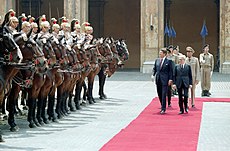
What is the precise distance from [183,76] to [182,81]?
0.14 meters

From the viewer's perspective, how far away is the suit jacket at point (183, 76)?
1673 centimetres

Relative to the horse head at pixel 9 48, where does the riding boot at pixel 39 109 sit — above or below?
below

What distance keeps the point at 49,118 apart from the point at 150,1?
76.7 feet

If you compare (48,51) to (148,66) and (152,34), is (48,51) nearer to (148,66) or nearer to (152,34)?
(148,66)

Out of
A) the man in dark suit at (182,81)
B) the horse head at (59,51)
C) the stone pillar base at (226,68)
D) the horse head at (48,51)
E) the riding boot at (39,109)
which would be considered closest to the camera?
the horse head at (48,51)

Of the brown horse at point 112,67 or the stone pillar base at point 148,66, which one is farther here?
the stone pillar base at point 148,66

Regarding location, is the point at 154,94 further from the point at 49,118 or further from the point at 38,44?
the point at 38,44

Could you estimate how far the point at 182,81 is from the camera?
16734 millimetres

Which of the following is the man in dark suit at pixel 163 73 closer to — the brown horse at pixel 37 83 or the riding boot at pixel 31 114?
the brown horse at pixel 37 83

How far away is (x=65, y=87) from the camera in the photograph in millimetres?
15969

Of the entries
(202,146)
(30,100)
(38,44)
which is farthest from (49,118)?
(202,146)

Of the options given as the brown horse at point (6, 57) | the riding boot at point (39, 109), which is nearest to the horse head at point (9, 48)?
the brown horse at point (6, 57)

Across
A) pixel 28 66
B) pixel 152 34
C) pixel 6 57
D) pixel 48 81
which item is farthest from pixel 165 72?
pixel 152 34

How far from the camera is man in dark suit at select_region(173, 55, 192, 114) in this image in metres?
16.7
